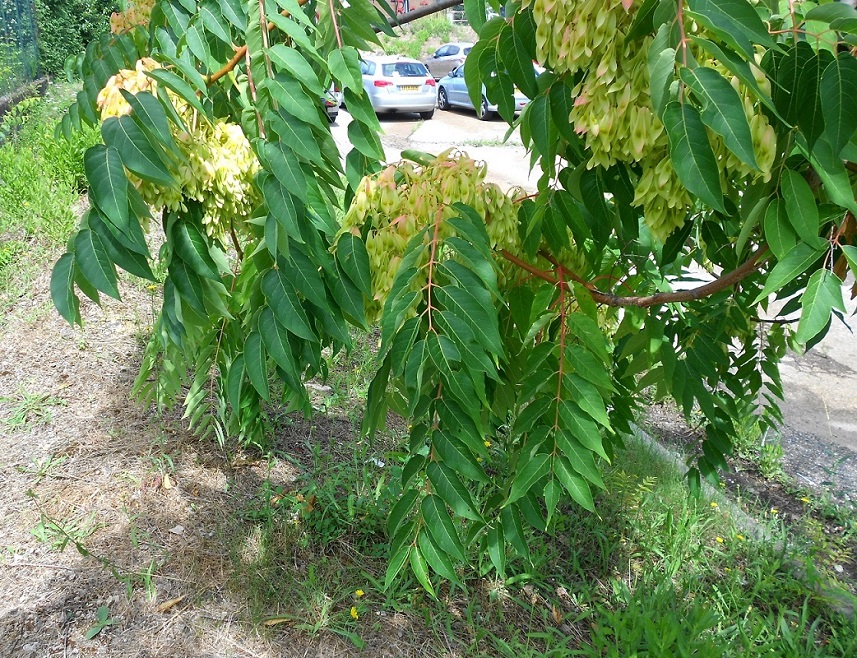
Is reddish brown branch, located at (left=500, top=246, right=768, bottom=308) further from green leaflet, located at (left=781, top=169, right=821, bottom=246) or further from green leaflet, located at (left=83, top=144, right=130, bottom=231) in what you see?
green leaflet, located at (left=83, top=144, right=130, bottom=231)

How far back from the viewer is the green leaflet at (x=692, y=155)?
930mm

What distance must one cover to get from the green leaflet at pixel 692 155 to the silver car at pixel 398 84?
1483 cm

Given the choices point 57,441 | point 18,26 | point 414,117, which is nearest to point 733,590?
point 57,441

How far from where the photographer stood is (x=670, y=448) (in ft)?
13.6

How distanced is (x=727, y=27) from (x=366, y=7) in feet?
3.43

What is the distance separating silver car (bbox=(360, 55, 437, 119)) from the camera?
15070 millimetres

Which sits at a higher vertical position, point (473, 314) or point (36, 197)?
point (473, 314)

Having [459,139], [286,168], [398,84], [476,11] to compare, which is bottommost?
[459,139]

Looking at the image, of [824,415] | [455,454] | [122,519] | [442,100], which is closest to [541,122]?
[455,454]

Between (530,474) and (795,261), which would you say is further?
(530,474)

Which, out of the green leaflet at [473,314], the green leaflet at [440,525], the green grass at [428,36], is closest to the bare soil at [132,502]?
the green leaflet at [440,525]

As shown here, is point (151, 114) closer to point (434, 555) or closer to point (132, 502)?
point (434, 555)

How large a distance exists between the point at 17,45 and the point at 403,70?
7.71 metres

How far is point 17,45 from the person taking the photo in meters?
10.1
